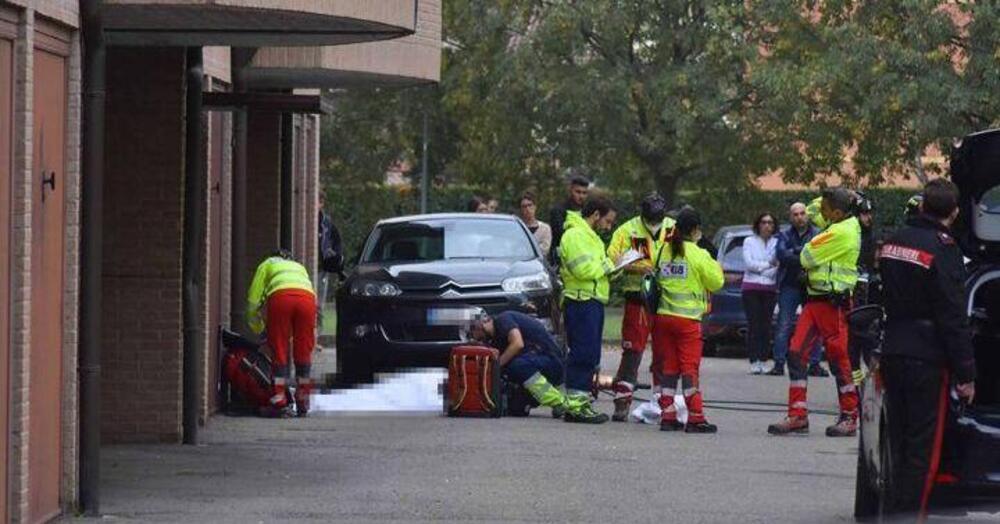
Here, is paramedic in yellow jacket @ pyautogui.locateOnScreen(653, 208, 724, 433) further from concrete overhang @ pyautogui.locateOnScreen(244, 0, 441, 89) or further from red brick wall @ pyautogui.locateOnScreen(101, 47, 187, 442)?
red brick wall @ pyautogui.locateOnScreen(101, 47, 187, 442)

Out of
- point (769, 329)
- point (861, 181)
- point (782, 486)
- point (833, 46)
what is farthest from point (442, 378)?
point (861, 181)

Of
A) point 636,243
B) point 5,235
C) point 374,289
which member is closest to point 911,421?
point 5,235

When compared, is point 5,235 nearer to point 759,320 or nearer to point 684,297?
point 684,297

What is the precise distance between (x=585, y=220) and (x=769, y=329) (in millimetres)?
7771

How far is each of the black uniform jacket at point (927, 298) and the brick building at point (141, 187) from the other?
3.76 m

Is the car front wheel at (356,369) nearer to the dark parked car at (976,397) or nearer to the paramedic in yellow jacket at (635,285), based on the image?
the paramedic in yellow jacket at (635,285)

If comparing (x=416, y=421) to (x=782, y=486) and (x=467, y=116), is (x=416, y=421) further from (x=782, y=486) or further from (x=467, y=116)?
(x=467, y=116)

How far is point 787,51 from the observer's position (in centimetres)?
Answer: 3953

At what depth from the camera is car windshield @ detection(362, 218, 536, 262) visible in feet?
70.8

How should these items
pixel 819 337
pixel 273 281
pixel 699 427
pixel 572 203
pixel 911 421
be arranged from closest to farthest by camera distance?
pixel 911 421
pixel 819 337
pixel 699 427
pixel 273 281
pixel 572 203

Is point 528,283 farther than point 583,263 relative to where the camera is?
Yes

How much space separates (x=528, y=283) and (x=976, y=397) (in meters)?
9.34

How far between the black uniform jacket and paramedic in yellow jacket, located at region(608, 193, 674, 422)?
7261mm

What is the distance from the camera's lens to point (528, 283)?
810 inches
